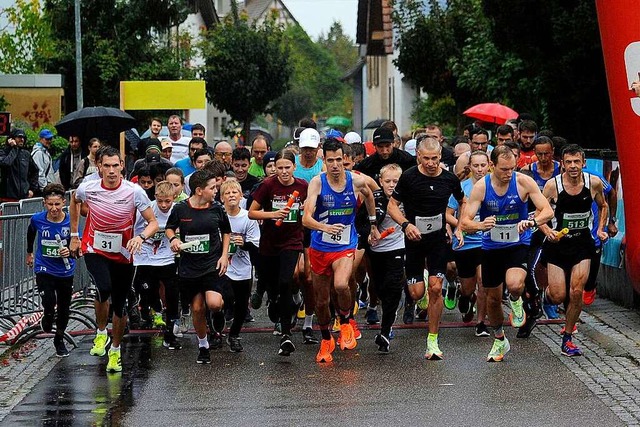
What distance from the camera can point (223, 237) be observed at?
12266 millimetres

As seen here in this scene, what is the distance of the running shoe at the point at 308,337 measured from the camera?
1342 centimetres

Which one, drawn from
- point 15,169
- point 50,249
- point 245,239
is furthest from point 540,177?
point 15,169

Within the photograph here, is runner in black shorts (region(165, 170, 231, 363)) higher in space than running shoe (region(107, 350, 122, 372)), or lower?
higher

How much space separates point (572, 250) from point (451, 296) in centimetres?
331

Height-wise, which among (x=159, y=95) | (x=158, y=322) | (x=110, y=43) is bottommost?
(x=158, y=322)

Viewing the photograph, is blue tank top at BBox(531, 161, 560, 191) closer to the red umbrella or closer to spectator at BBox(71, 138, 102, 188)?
spectator at BBox(71, 138, 102, 188)

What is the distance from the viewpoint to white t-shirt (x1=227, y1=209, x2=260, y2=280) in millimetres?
13164

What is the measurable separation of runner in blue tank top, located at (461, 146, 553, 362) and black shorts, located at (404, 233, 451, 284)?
393mm

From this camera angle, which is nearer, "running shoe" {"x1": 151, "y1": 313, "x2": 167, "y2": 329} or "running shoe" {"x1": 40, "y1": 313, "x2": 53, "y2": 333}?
"running shoe" {"x1": 40, "y1": 313, "x2": 53, "y2": 333}

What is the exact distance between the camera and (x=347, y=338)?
12727 mm

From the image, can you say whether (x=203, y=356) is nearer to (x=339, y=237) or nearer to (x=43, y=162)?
(x=339, y=237)

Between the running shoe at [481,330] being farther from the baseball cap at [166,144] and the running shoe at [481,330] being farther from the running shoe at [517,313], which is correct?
the baseball cap at [166,144]

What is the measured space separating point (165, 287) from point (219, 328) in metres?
0.85

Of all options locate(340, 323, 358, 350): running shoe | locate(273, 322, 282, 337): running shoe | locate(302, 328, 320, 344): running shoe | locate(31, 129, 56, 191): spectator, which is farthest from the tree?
locate(340, 323, 358, 350): running shoe
